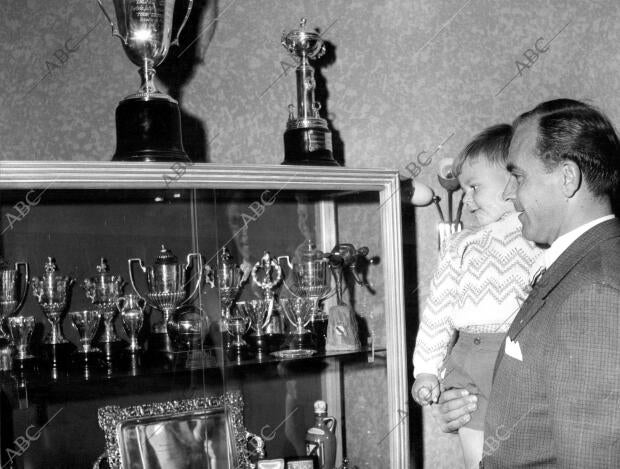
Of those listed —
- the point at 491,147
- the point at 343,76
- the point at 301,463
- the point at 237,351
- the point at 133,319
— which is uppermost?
the point at 343,76

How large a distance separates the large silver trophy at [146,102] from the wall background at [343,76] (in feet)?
1.76

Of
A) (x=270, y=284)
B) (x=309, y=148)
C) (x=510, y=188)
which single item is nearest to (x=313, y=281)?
(x=270, y=284)

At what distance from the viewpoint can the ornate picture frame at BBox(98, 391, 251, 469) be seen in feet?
5.56

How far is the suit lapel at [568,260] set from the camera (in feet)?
4.22

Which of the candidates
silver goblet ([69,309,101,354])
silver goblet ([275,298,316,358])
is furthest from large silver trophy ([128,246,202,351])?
silver goblet ([275,298,316,358])

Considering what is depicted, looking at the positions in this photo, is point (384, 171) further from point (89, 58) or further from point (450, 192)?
point (89, 58)

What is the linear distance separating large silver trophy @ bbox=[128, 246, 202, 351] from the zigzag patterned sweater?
618 millimetres

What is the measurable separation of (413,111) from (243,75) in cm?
57

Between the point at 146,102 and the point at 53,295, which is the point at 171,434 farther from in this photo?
A: the point at 146,102

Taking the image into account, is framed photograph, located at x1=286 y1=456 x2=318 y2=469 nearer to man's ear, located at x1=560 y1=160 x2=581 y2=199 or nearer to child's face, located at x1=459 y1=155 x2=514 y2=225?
child's face, located at x1=459 y1=155 x2=514 y2=225

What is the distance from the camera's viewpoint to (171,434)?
5.70 ft

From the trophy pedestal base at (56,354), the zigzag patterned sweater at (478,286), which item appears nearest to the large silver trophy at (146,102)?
the trophy pedestal base at (56,354)

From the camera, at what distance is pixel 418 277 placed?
2328mm

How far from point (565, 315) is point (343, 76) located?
138 centimetres
